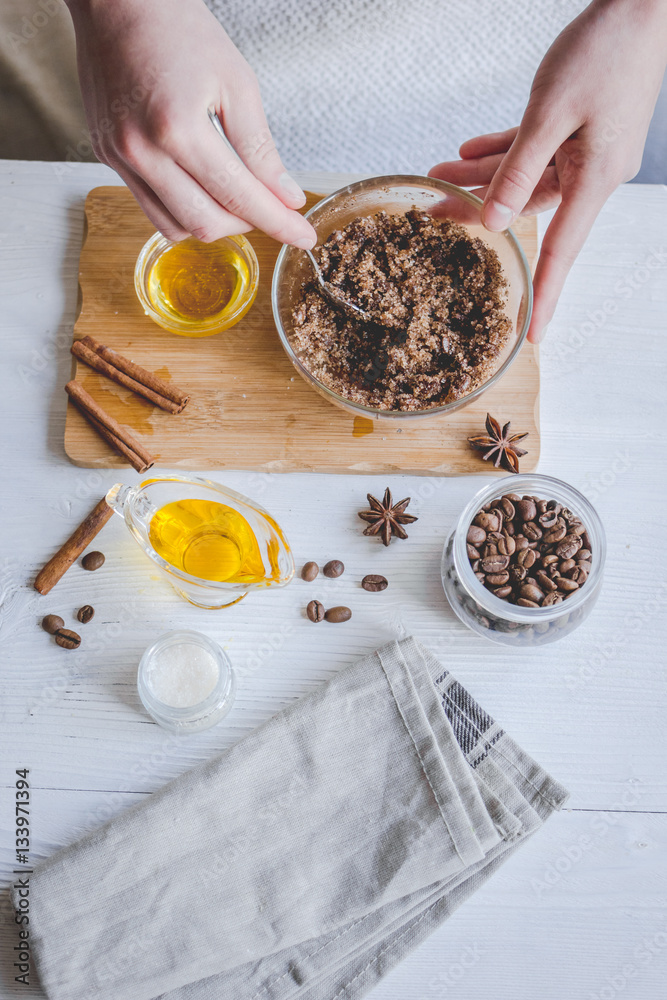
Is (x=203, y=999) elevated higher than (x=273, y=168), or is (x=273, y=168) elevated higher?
(x=273, y=168)

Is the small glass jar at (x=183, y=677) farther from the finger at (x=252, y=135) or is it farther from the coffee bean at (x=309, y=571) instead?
the finger at (x=252, y=135)

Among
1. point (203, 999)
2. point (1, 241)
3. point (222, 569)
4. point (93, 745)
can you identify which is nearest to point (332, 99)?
point (1, 241)

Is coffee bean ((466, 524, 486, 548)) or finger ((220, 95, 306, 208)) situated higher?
finger ((220, 95, 306, 208))

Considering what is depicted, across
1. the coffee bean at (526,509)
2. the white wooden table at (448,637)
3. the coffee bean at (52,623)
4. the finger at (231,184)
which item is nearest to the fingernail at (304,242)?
the finger at (231,184)

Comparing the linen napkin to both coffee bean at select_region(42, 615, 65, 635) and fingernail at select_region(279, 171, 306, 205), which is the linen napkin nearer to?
coffee bean at select_region(42, 615, 65, 635)

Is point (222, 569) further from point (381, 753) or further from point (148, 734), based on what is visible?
point (381, 753)

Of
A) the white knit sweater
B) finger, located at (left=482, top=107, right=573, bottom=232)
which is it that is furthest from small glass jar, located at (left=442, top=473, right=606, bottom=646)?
the white knit sweater
